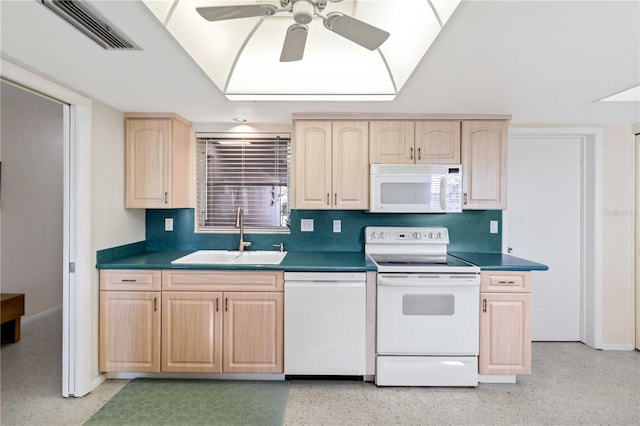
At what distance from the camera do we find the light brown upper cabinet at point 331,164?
2.68 m

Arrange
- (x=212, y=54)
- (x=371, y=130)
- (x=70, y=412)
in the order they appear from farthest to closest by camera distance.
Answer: (x=371, y=130) < (x=70, y=412) < (x=212, y=54)

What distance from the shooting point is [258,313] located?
7.68 ft

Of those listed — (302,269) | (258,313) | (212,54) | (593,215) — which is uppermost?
(212,54)

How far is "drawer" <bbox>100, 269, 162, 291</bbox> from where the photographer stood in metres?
Answer: 2.34

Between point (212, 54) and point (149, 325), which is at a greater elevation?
point (212, 54)

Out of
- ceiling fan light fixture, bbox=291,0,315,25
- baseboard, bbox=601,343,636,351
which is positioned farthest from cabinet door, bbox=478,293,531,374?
ceiling fan light fixture, bbox=291,0,315,25

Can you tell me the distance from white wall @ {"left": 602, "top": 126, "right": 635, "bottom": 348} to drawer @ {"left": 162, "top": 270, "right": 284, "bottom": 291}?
10.3 feet

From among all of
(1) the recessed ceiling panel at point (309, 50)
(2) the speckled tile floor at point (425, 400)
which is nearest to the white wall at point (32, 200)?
(2) the speckled tile floor at point (425, 400)

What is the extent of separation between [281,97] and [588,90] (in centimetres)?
213

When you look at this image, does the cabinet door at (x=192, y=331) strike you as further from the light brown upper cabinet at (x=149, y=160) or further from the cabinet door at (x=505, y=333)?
the cabinet door at (x=505, y=333)

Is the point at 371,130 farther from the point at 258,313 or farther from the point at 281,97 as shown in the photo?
the point at 258,313

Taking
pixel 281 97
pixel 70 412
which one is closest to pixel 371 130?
pixel 281 97

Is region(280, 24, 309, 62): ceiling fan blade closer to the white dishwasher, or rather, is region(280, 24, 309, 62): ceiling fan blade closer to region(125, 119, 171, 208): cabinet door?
the white dishwasher

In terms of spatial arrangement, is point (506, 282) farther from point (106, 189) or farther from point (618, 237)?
point (106, 189)
